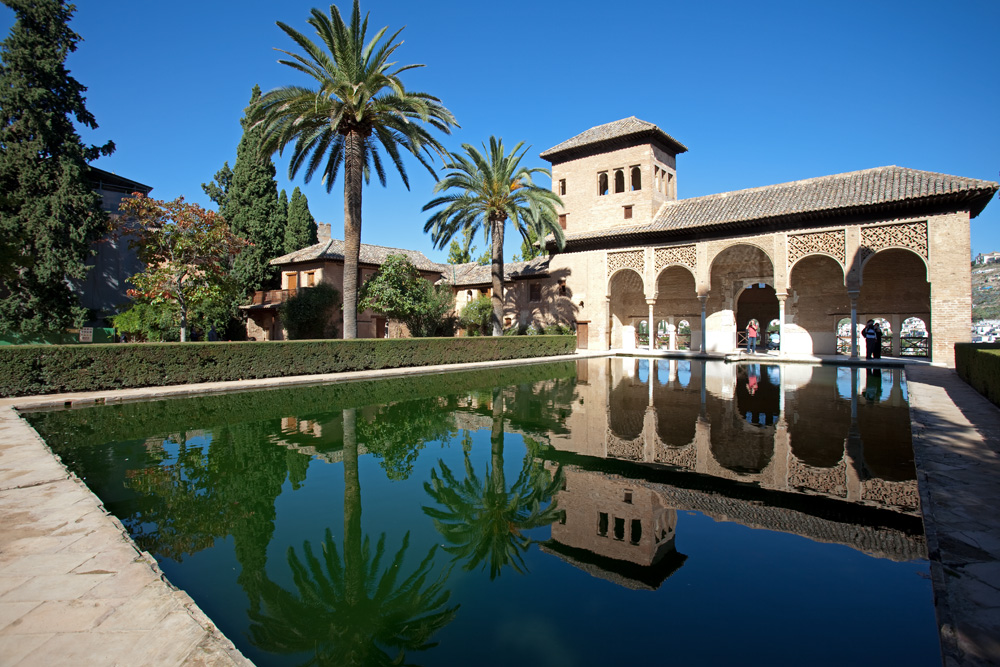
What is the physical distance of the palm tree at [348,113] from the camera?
55.0 ft

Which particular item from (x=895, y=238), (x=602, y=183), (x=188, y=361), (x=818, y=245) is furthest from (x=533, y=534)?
(x=602, y=183)

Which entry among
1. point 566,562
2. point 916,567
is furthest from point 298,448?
point 916,567

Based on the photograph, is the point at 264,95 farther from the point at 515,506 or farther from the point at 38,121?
the point at 515,506

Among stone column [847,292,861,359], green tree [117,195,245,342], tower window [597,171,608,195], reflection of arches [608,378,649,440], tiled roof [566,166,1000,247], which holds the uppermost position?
tower window [597,171,608,195]

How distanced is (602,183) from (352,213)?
1675cm

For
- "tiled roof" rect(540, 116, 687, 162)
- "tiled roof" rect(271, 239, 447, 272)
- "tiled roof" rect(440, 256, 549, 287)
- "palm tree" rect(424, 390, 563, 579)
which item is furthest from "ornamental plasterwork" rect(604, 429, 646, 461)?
"tiled roof" rect(440, 256, 549, 287)

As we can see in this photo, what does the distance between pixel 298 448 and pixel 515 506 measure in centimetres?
341

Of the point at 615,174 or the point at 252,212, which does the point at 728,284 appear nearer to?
the point at 615,174

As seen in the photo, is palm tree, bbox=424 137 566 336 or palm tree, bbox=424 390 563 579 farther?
palm tree, bbox=424 137 566 336

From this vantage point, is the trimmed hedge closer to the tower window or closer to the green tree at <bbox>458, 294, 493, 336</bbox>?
the tower window

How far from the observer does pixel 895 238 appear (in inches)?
802

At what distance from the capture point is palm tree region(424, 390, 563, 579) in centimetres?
378

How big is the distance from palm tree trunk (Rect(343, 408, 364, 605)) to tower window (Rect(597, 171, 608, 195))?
1020 inches

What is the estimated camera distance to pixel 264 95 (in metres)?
16.7
